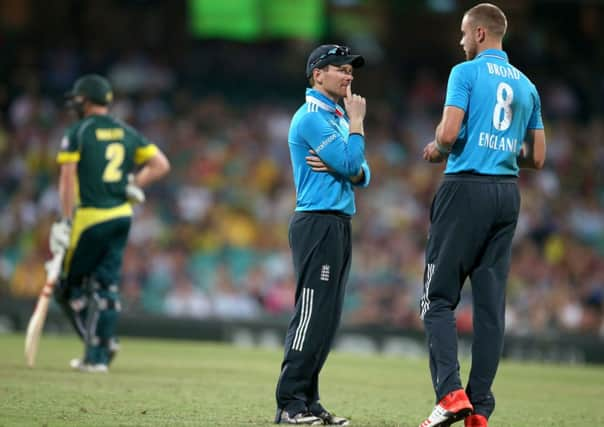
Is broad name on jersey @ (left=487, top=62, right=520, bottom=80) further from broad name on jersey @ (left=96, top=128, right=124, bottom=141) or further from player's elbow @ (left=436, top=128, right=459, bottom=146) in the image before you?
broad name on jersey @ (left=96, top=128, right=124, bottom=141)

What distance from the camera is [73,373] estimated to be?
10.5 meters

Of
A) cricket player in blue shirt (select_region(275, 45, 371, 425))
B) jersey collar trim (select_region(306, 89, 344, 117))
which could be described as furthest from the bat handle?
jersey collar trim (select_region(306, 89, 344, 117))

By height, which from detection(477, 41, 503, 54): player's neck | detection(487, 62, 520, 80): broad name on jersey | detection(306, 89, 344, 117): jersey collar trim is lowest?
detection(306, 89, 344, 117): jersey collar trim

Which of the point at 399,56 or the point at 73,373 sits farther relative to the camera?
the point at 399,56

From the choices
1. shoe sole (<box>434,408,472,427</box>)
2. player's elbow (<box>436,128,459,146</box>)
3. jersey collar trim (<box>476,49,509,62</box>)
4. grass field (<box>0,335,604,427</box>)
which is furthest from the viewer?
grass field (<box>0,335,604,427</box>)

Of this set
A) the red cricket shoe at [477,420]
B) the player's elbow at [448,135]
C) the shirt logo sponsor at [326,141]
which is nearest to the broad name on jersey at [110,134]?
the shirt logo sponsor at [326,141]

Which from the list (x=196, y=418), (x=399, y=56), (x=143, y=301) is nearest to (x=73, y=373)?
(x=196, y=418)

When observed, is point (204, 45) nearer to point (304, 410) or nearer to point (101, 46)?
point (101, 46)

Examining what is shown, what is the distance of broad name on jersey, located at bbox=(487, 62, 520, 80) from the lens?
7.01m

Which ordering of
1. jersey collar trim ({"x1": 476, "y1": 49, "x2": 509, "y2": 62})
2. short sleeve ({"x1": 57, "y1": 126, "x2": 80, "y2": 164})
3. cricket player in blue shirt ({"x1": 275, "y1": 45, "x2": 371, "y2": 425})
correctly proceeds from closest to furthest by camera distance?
jersey collar trim ({"x1": 476, "y1": 49, "x2": 509, "y2": 62})
cricket player in blue shirt ({"x1": 275, "y1": 45, "x2": 371, "y2": 425})
short sleeve ({"x1": 57, "y1": 126, "x2": 80, "y2": 164})

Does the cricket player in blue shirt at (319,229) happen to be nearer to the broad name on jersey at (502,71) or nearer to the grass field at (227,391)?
the grass field at (227,391)

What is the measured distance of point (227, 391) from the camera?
9641 mm

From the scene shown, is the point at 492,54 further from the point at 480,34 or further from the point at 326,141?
the point at 326,141

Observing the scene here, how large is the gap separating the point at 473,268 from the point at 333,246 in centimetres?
87
